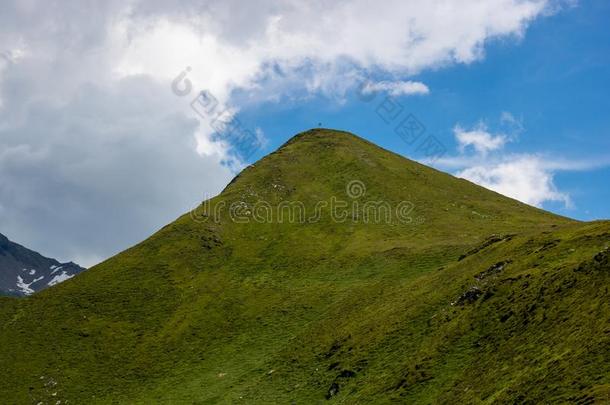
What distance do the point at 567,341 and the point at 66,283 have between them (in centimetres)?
8455

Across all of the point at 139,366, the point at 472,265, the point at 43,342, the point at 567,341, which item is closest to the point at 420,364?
the point at 567,341

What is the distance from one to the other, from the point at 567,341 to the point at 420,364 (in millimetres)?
14395

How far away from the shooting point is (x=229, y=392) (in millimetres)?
61375

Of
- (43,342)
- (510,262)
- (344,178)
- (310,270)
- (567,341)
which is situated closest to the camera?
(567,341)

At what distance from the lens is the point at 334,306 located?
75.5 m

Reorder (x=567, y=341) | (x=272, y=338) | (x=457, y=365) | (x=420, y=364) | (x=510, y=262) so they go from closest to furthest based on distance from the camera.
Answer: (x=567, y=341) → (x=457, y=365) → (x=420, y=364) → (x=510, y=262) → (x=272, y=338)

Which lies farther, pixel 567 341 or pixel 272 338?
pixel 272 338

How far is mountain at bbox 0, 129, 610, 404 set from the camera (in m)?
41.7

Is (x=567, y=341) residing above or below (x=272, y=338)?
below

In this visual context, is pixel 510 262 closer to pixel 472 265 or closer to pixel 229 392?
pixel 472 265

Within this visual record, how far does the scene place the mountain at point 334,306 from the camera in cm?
4172

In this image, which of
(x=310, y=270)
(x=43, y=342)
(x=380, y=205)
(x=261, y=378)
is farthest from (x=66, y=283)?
(x=380, y=205)

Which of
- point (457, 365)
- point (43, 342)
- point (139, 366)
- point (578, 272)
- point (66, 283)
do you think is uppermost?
point (66, 283)

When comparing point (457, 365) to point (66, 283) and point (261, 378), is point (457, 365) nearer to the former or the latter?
point (261, 378)
